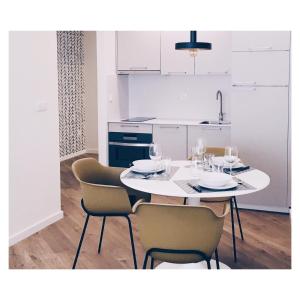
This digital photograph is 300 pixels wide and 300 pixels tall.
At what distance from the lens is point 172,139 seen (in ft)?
18.6

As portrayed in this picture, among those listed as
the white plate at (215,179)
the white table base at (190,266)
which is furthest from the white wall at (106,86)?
the white plate at (215,179)

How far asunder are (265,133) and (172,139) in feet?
3.78

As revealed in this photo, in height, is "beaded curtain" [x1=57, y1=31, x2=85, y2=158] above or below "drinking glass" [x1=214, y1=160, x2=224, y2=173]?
above

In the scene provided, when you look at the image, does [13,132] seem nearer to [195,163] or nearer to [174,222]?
[195,163]

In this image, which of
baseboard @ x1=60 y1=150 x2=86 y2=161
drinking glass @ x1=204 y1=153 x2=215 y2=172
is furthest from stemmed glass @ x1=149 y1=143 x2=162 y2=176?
baseboard @ x1=60 y1=150 x2=86 y2=161

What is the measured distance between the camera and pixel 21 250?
3980 mm

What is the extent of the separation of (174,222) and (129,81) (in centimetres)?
405

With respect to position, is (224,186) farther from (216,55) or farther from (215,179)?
(216,55)

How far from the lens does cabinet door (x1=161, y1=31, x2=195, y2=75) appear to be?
5691 mm

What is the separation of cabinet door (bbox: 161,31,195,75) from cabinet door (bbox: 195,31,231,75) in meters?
0.14

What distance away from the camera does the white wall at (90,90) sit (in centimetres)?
838

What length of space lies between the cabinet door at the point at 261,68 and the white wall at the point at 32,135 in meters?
1.87

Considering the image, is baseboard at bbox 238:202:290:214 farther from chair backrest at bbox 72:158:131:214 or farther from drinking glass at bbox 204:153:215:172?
chair backrest at bbox 72:158:131:214

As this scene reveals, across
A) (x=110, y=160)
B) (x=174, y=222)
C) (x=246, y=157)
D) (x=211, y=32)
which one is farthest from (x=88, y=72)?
(x=174, y=222)
